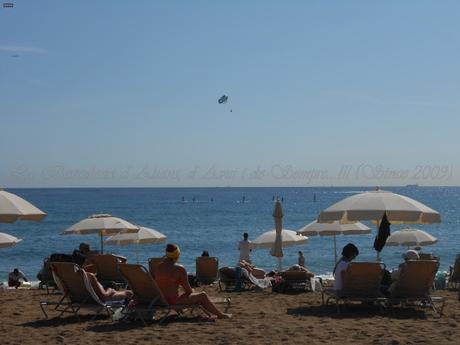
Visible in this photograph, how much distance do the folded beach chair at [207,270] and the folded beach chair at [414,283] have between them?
6.23 m

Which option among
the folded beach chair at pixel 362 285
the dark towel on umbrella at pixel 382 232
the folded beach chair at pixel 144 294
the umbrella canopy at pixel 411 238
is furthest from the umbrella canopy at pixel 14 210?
the umbrella canopy at pixel 411 238

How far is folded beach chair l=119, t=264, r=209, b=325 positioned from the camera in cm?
819

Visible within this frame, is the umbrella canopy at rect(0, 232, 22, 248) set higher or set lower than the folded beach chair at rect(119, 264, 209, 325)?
lower

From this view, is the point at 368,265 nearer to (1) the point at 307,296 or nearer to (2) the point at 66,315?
(1) the point at 307,296

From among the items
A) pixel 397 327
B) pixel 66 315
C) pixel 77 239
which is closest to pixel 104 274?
pixel 66 315

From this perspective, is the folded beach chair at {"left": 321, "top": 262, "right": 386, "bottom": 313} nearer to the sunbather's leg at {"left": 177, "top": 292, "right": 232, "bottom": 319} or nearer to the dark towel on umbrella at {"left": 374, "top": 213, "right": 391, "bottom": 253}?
the sunbather's leg at {"left": 177, "top": 292, "right": 232, "bottom": 319}

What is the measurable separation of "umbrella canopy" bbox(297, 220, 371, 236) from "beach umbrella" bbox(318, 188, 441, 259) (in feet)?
18.0

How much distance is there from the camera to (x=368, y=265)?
8.90 metres

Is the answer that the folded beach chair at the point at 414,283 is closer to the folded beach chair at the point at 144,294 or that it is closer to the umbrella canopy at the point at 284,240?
the folded beach chair at the point at 144,294

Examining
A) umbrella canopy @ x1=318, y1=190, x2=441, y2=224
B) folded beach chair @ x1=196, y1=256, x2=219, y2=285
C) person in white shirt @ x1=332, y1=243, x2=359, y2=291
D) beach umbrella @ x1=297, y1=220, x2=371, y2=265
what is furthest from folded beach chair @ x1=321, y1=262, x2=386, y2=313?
beach umbrella @ x1=297, y1=220, x2=371, y2=265

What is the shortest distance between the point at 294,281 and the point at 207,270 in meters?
3.13

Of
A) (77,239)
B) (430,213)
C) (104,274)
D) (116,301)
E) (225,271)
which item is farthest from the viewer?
(77,239)

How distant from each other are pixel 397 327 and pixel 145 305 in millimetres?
2756

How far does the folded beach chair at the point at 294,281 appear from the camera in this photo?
12281 millimetres
